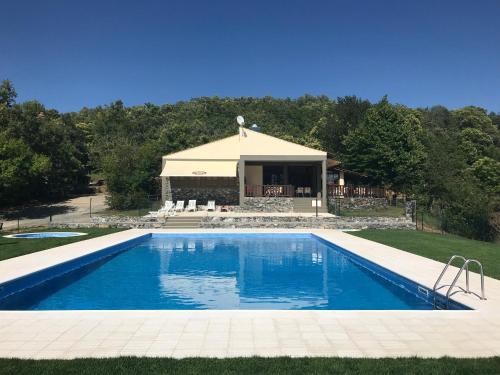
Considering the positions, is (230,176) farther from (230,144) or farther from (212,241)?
(212,241)

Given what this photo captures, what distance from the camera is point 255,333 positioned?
6.32 m

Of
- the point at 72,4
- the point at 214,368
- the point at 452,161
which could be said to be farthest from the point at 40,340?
the point at 452,161

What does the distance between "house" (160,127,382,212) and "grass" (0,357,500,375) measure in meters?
24.7

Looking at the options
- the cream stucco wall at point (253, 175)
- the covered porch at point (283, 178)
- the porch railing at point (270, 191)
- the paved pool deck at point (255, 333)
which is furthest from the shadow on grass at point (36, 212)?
the paved pool deck at point (255, 333)

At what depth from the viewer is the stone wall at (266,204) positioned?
29.9 meters

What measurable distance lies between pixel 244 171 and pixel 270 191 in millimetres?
2934

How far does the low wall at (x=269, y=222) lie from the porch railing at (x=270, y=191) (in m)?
5.05

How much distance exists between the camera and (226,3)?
28562 mm

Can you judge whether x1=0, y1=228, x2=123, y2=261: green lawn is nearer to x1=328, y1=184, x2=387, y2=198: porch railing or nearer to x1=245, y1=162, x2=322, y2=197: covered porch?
x1=245, y1=162, x2=322, y2=197: covered porch

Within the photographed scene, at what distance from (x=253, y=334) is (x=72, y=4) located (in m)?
23.4

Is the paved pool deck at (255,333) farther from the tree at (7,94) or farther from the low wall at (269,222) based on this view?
the tree at (7,94)

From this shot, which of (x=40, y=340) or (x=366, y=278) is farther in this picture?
(x=366, y=278)

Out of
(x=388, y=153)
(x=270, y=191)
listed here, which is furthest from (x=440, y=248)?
(x=388, y=153)

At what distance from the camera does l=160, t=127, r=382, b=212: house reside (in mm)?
30562
